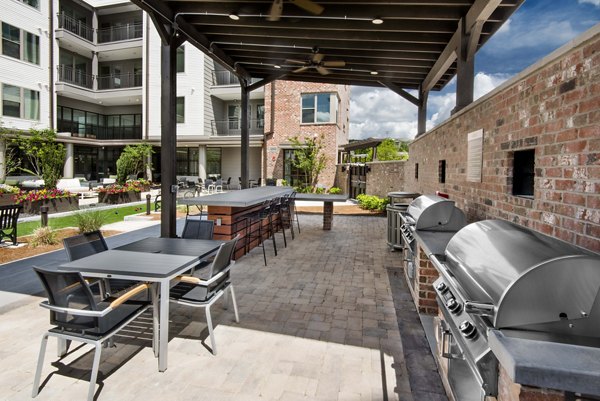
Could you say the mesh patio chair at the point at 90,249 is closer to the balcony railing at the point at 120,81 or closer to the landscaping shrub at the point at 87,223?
the landscaping shrub at the point at 87,223

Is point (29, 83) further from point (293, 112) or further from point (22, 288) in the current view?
point (22, 288)

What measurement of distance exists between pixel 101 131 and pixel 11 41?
7.97 meters

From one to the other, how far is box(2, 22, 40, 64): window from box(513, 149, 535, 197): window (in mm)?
22374

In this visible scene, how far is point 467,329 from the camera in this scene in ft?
5.41

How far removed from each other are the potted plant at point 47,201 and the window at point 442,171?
1056 centimetres

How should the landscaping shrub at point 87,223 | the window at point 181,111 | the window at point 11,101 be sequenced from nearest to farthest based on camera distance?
the landscaping shrub at point 87,223, the window at point 11,101, the window at point 181,111

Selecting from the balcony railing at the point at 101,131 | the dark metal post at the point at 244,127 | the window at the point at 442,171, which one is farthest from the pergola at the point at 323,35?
the balcony railing at the point at 101,131

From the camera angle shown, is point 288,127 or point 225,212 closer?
point 225,212

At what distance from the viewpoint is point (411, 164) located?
33.0 ft

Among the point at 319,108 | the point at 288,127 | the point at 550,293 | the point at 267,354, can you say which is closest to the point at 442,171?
the point at 267,354

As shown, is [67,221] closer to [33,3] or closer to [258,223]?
[258,223]

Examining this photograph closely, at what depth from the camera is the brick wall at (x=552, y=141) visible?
74.6 inches

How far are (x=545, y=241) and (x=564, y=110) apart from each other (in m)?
0.97

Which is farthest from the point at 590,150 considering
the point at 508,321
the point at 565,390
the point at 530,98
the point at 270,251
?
the point at 270,251
